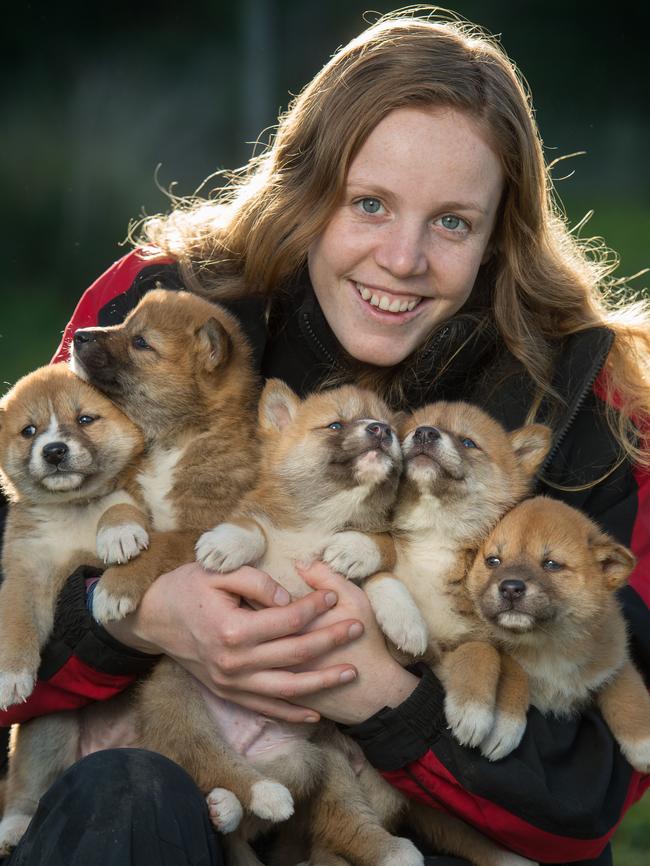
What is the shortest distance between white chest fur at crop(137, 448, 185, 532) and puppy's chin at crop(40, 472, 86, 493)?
215mm

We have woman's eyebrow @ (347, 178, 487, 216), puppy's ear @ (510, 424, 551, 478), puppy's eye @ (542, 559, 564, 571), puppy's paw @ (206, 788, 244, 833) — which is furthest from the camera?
woman's eyebrow @ (347, 178, 487, 216)

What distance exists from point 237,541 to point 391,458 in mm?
484

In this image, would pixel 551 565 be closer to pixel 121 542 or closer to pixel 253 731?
pixel 253 731

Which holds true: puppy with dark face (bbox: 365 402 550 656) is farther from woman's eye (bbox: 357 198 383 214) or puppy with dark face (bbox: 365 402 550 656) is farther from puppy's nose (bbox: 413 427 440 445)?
woman's eye (bbox: 357 198 383 214)

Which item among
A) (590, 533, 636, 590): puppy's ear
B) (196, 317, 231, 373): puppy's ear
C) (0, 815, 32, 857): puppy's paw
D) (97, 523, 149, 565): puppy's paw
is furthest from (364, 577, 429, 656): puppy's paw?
(0, 815, 32, 857): puppy's paw

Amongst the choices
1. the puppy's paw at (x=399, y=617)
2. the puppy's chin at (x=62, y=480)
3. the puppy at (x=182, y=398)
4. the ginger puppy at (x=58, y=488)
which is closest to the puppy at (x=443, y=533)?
the puppy's paw at (x=399, y=617)

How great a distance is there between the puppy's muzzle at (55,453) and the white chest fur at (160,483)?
261mm

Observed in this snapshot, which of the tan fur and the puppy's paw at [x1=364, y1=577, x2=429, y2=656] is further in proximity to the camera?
the tan fur

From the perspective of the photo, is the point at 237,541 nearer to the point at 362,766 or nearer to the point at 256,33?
the point at 362,766

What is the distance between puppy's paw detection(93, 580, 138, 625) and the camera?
3.06 m

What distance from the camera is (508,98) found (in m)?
3.55

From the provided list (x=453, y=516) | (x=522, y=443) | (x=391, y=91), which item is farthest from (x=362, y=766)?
(x=391, y=91)

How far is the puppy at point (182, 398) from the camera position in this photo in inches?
134

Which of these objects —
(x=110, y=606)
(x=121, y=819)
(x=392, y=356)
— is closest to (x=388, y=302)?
(x=392, y=356)
